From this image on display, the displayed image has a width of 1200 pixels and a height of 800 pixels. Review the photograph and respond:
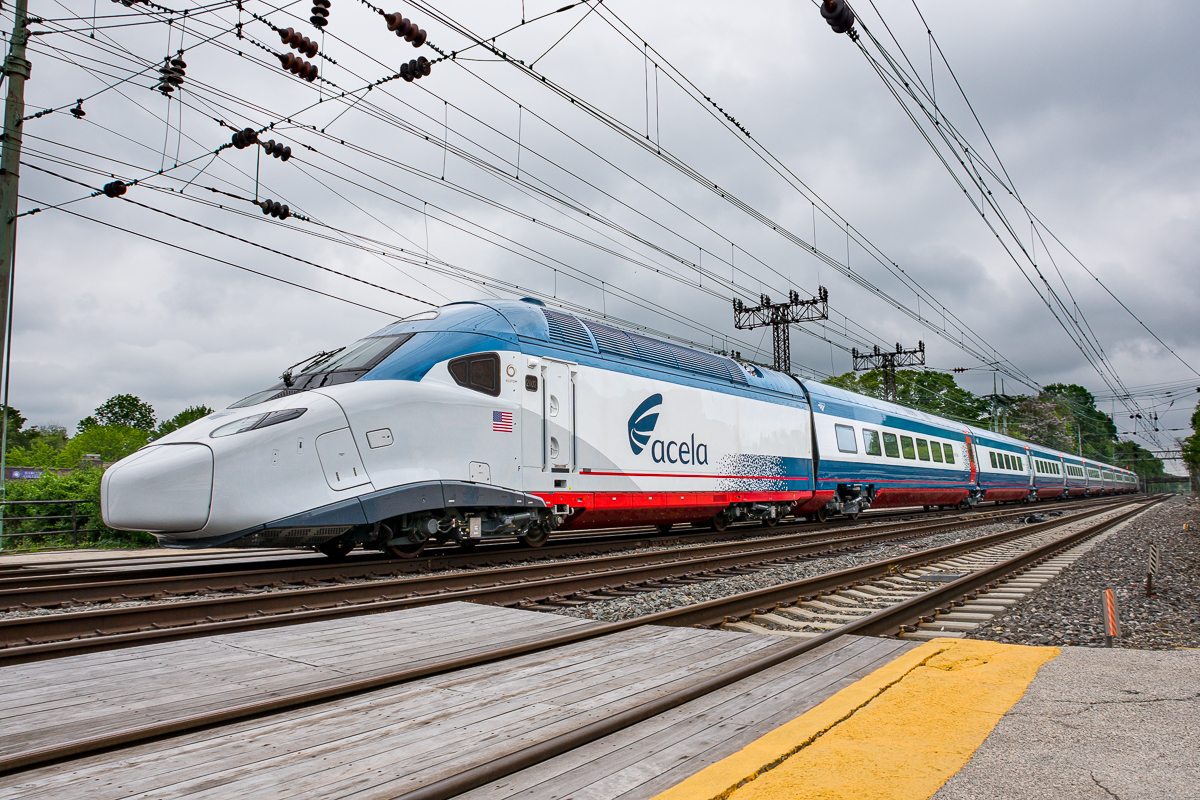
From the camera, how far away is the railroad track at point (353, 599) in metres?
5.19

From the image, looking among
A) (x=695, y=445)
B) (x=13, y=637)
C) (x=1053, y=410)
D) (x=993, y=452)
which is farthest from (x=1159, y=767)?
(x=1053, y=410)

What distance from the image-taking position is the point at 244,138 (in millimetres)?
11461

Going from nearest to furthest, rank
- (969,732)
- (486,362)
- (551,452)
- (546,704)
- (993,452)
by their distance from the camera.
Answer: (969,732)
(546,704)
(486,362)
(551,452)
(993,452)

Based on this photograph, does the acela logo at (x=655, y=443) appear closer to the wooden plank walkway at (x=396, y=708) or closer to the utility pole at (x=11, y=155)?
the wooden plank walkway at (x=396, y=708)

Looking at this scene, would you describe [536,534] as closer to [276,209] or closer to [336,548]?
[336,548]

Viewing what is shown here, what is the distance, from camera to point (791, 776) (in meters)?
2.59

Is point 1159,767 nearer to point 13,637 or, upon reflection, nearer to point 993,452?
point 13,637

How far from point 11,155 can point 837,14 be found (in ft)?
46.9

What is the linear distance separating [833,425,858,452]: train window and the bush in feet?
56.7

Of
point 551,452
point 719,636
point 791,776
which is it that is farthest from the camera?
point 551,452

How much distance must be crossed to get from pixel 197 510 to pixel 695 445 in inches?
355

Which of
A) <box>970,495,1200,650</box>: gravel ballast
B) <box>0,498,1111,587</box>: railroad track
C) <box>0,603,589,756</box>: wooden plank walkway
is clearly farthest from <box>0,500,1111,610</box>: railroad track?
<box>970,495,1200,650</box>: gravel ballast

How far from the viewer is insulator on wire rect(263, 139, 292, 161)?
11812 mm

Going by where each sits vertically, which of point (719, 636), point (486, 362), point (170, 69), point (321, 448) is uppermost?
point (170, 69)
